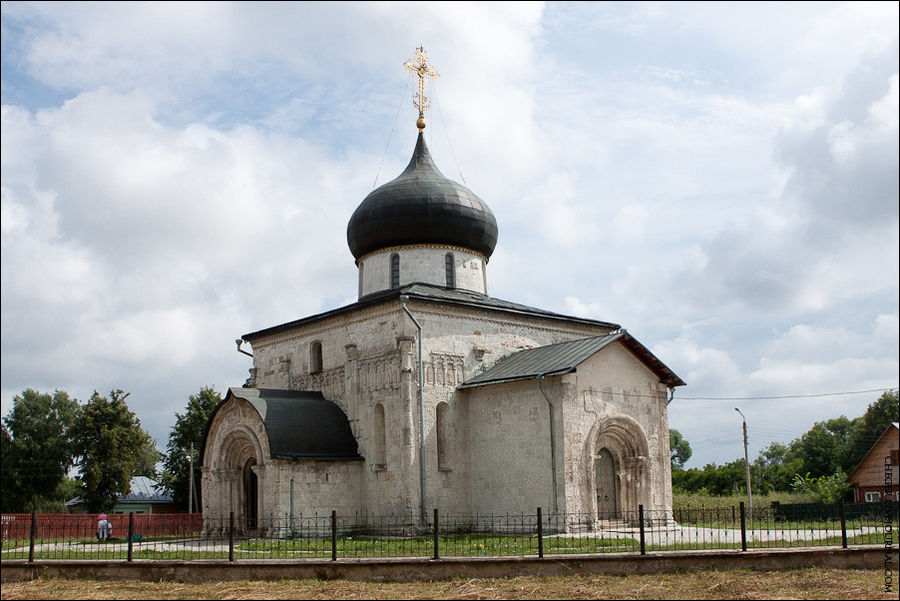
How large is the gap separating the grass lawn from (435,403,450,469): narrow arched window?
8.94 m

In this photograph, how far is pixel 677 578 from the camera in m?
12.3

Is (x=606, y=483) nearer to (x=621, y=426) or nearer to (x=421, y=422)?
(x=621, y=426)

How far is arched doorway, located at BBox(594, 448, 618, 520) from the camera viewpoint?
21031mm

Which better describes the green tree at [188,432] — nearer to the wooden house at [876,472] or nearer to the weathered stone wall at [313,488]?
the weathered stone wall at [313,488]

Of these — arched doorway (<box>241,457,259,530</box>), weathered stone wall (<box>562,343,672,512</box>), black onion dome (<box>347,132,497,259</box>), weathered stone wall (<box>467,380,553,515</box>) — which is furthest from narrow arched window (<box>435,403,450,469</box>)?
black onion dome (<box>347,132,497,259</box>)

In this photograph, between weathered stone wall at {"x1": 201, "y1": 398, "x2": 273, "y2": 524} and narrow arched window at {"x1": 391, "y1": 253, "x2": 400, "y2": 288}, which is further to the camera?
narrow arched window at {"x1": 391, "y1": 253, "x2": 400, "y2": 288}

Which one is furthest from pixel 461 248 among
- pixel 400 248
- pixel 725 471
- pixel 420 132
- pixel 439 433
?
pixel 725 471

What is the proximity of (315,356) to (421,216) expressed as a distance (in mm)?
4641

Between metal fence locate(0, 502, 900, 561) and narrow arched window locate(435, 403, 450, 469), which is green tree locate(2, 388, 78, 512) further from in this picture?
narrow arched window locate(435, 403, 450, 469)

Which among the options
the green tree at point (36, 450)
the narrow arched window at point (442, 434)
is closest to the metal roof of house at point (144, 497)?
the green tree at point (36, 450)

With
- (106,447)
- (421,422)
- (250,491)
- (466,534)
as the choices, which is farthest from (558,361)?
(106,447)

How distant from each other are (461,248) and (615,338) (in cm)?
582

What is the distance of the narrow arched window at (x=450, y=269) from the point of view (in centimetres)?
2419

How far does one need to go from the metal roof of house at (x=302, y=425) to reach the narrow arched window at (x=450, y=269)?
15.1ft
